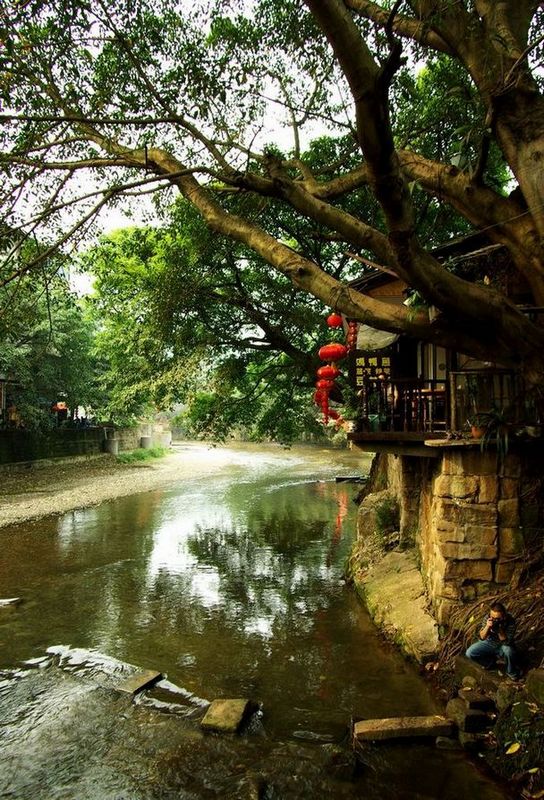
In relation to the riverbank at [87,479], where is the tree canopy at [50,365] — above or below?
above

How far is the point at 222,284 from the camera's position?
741 inches

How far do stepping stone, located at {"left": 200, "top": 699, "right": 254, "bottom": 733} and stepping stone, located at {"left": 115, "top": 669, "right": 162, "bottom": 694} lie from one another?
1.32 meters

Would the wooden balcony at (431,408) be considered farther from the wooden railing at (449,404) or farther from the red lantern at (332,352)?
the red lantern at (332,352)

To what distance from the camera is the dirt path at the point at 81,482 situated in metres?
23.6

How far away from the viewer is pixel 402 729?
6.98 meters

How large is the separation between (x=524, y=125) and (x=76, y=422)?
121 feet

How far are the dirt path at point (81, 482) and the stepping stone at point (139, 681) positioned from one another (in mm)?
13787

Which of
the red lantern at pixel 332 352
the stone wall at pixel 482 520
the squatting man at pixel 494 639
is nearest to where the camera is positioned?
the squatting man at pixel 494 639

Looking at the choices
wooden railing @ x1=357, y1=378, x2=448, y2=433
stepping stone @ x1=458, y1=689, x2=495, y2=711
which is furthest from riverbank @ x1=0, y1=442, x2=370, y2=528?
stepping stone @ x1=458, y1=689, x2=495, y2=711

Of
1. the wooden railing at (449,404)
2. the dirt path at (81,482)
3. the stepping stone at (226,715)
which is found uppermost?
the wooden railing at (449,404)

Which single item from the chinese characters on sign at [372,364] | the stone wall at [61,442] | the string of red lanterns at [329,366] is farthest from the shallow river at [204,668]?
the stone wall at [61,442]

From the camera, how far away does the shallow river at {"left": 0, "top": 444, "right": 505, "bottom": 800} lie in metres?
6.42

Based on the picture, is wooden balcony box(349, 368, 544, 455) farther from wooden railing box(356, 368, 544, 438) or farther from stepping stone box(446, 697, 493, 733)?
stepping stone box(446, 697, 493, 733)

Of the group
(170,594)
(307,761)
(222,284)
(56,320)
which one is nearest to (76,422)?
(56,320)
